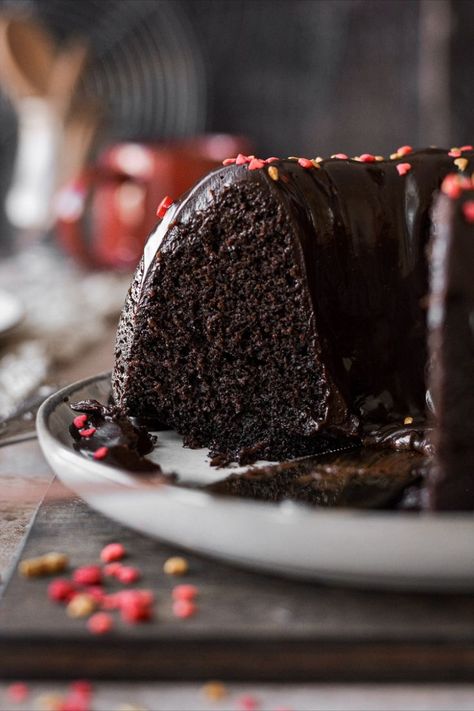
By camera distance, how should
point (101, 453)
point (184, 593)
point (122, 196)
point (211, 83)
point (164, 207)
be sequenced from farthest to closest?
1. point (211, 83)
2. point (122, 196)
3. point (164, 207)
4. point (101, 453)
5. point (184, 593)

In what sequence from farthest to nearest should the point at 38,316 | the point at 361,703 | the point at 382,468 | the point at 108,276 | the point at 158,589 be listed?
the point at 108,276, the point at 38,316, the point at 382,468, the point at 158,589, the point at 361,703

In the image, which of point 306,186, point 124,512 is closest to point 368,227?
point 306,186

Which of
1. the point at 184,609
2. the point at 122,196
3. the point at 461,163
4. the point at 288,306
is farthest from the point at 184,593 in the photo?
the point at 122,196

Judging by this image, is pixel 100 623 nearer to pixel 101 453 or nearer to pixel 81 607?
pixel 81 607

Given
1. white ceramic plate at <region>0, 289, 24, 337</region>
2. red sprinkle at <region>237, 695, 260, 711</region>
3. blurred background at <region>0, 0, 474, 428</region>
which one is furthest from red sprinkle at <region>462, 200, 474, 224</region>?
blurred background at <region>0, 0, 474, 428</region>

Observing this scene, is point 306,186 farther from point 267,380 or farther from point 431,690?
point 431,690

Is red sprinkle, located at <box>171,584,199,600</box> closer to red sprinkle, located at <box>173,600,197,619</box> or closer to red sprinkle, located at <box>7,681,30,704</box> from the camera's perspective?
red sprinkle, located at <box>173,600,197,619</box>
